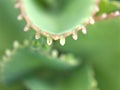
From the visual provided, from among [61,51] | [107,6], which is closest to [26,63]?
[61,51]

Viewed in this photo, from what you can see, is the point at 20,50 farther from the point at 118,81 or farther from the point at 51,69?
the point at 118,81

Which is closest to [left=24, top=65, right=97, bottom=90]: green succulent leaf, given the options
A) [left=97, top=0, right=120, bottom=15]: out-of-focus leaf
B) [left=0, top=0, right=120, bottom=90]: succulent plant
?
[left=0, top=0, right=120, bottom=90]: succulent plant

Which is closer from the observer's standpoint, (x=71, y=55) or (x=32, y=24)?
(x=32, y=24)

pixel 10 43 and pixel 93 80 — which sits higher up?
pixel 10 43

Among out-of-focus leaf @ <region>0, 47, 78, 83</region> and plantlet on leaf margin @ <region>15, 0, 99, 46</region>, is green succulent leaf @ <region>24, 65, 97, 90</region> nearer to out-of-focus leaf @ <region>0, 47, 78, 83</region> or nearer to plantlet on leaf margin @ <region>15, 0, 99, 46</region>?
out-of-focus leaf @ <region>0, 47, 78, 83</region>

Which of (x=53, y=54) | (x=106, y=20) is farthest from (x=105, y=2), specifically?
(x=53, y=54)

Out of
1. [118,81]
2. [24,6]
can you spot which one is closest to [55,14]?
[24,6]
